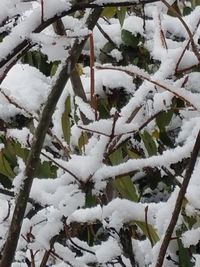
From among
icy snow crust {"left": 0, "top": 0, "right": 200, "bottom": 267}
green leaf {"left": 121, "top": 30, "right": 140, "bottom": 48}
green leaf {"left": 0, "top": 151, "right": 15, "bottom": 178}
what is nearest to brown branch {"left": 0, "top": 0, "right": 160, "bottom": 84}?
icy snow crust {"left": 0, "top": 0, "right": 200, "bottom": 267}

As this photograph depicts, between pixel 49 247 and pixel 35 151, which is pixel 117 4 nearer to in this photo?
pixel 35 151

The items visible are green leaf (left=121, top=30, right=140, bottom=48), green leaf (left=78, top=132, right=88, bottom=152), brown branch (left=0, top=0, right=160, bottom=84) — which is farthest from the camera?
green leaf (left=121, top=30, right=140, bottom=48)

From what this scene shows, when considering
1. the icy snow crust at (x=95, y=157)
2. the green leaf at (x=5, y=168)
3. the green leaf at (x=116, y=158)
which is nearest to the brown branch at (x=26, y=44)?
the icy snow crust at (x=95, y=157)

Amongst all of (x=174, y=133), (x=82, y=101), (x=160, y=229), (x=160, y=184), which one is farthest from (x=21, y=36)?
(x=160, y=184)

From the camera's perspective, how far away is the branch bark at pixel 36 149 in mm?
836

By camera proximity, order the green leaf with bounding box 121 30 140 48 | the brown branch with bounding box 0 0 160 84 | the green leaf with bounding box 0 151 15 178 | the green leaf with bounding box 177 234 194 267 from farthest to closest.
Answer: the green leaf with bounding box 121 30 140 48 → the green leaf with bounding box 0 151 15 178 → the green leaf with bounding box 177 234 194 267 → the brown branch with bounding box 0 0 160 84

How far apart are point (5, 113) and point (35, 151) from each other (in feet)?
2.60

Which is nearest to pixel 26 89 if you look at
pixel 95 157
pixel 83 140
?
pixel 83 140

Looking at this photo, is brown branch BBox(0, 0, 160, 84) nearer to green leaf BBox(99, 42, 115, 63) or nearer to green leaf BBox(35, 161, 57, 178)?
green leaf BBox(35, 161, 57, 178)

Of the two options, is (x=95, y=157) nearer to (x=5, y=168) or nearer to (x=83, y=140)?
(x=83, y=140)

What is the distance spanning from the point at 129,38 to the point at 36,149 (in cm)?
133

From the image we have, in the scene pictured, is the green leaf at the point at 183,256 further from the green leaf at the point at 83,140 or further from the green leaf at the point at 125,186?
the green leaf at the point at 83,140

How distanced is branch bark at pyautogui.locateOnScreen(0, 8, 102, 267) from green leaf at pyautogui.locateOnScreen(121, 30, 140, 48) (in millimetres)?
1231

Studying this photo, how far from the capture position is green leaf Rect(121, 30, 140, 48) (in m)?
2.08
